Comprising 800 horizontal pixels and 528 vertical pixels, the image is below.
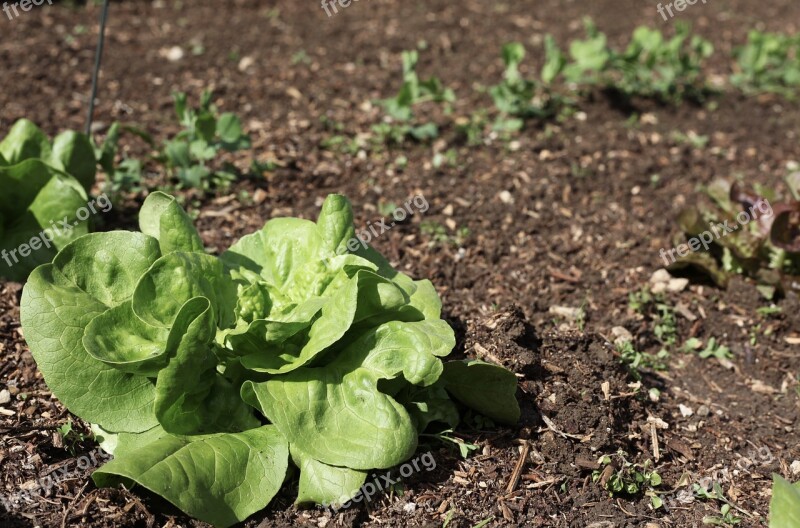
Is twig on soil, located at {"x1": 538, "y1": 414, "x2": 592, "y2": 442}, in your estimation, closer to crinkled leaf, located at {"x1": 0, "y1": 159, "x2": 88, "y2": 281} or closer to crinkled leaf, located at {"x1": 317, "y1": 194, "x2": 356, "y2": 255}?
crinkled leaf, located at {"x1": 317, "y1": 194, "x2": 356, "y2": 255}

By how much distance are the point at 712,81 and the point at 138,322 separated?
5313mm

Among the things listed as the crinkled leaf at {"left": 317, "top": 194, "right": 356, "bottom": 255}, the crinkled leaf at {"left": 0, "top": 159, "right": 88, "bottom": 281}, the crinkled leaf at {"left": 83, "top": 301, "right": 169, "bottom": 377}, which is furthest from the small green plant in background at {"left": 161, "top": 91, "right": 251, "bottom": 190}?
the crinkled leaf at {"left": 83, "top": 301, "right": 169, "bottom": 377}

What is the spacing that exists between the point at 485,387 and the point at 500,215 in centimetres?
178

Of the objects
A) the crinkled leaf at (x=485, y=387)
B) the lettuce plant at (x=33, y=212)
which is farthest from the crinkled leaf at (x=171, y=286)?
the lettuce plant at (x=33, y=212)

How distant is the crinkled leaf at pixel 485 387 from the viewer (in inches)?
118

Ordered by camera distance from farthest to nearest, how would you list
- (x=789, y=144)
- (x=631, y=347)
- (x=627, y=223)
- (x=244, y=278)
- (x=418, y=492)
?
(x=789, y=144), (x=627, y=223), (x=631, y=347), (x=244, y=278), (x=418, y=492)

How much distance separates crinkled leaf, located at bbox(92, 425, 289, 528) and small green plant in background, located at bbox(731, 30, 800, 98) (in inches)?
202

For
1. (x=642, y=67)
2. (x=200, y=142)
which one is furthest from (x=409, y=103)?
(x=642, y=67)

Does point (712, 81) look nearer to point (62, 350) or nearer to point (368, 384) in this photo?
point (368, 384)

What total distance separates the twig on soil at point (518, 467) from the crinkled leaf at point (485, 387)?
0.35 ft

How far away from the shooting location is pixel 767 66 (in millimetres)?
6695

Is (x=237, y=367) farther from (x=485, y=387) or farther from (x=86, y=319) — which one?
(x=485, y=387)

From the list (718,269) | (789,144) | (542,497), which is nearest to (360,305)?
(542,497)

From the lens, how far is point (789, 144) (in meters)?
5.82
